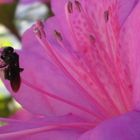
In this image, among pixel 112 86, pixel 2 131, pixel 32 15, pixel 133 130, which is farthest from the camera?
pixel 32 15

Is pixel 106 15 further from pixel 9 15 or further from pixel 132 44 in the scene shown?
pixel 9 15

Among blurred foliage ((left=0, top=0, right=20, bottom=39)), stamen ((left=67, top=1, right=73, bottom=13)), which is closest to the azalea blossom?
stamen ((left=67, top=1, right=73, bottom=13))

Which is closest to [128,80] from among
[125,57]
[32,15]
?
[125,57]

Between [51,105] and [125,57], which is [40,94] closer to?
[51,105]

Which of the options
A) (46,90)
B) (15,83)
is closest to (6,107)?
(46,90)

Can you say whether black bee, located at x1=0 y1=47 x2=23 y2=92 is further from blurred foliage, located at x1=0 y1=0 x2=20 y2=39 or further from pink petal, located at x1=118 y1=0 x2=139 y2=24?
blurred foliage, located at x1=0 y1=0 x2=20 y2=39
